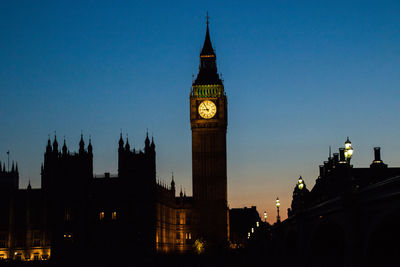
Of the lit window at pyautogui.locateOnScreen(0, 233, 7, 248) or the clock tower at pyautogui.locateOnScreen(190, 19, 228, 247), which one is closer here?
the lit window at pyautogui.locateOnScreen(0, 233, 7, 248)

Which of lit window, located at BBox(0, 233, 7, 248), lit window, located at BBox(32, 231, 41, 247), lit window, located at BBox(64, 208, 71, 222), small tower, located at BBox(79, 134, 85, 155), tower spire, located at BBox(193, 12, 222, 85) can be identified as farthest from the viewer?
tower spire, located at BBox(193, 12, 222, 85)

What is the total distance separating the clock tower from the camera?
5000 inches

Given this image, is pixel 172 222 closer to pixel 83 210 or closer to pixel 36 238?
pixel 83 210

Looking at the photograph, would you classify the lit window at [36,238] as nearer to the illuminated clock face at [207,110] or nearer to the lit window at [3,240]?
the lit window at [3,240]

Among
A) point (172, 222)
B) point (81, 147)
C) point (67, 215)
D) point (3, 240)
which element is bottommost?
point (3, 240)

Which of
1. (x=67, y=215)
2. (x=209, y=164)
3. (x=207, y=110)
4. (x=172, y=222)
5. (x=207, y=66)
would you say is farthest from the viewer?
(x=207, y=66)

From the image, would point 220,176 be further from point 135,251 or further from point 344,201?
point 344,201

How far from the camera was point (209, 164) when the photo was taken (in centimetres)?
12838

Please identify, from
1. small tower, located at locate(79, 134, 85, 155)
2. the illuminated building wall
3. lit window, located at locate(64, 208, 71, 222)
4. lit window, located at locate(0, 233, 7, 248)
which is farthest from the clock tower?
lit window, located at locate(0, 233, 7, 248)

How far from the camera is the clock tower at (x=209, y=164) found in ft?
417

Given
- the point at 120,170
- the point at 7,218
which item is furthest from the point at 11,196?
the point at 120,170

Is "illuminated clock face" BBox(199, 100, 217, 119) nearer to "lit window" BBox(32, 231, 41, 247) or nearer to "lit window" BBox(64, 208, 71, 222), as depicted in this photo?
"lit window" BBox(64, 208, 71, 222)

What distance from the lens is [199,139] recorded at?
5022 inches

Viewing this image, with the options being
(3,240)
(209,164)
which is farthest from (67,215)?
(209,164)
